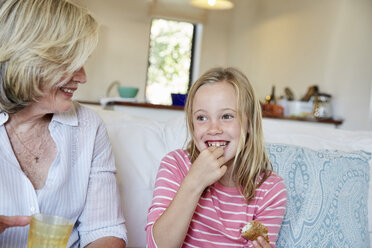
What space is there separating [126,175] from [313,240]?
0.76 meters

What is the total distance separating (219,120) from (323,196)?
0.53 metres

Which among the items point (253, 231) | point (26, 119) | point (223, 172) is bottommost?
point (253, 231)

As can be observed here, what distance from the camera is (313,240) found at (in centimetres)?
147

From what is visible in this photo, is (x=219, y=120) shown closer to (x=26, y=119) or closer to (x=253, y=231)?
(x=253, y=231)

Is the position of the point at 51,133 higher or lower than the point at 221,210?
higher

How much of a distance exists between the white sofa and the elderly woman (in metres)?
0.35

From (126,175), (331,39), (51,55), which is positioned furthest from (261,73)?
(51,55)

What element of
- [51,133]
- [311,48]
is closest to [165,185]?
[51,133]

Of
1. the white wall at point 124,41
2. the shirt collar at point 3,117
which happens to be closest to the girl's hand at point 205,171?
the shirt collar at point 3,117

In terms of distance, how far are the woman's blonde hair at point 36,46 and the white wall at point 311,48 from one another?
3321 millimetres

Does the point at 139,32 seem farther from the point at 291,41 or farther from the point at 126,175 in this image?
the point at 126,175

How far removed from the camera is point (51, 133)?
1.26 meters

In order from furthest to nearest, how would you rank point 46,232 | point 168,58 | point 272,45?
1. point 168,58
2. point 272,45
3. point 46,232

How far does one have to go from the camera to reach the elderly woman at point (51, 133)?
3.45ft
